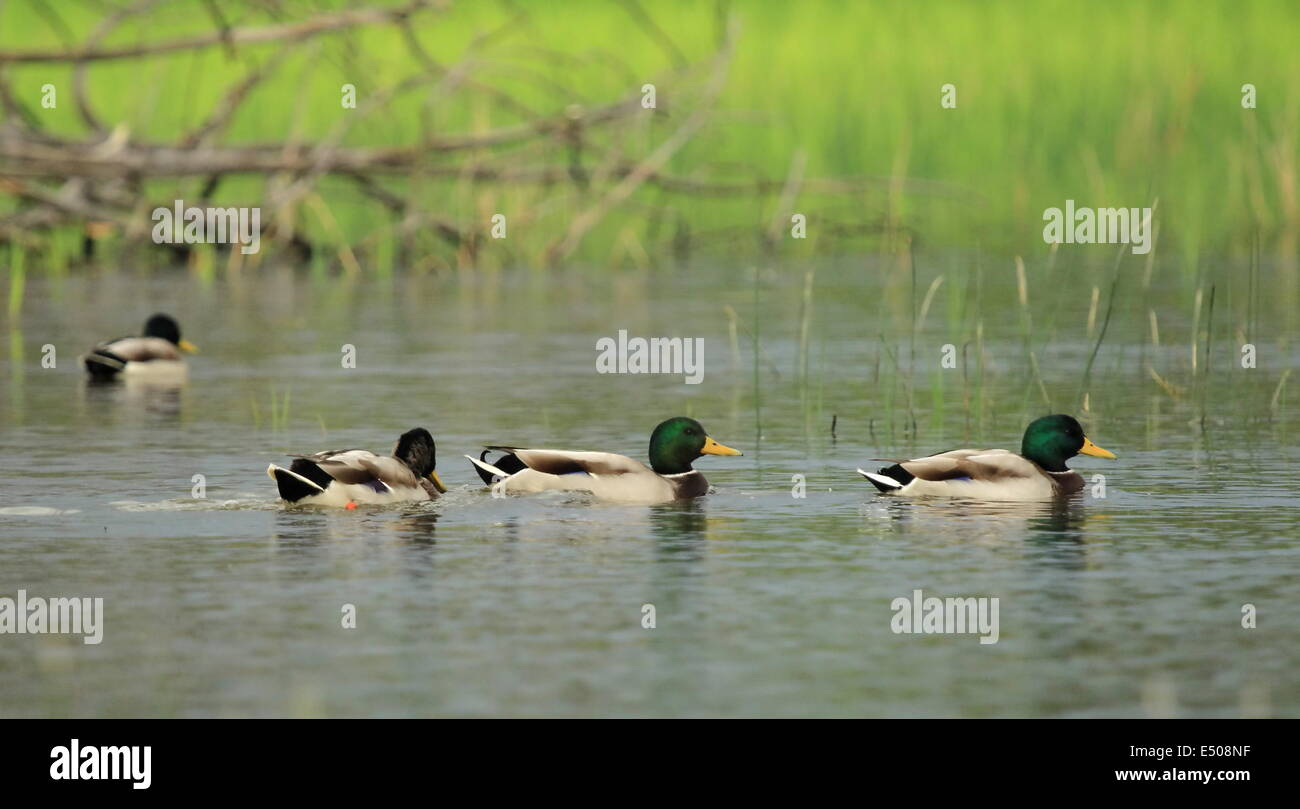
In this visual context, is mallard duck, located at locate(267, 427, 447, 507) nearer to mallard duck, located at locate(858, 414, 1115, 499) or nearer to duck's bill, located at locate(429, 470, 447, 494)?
duck's bill, located at locate(429, 470, 447, 494)

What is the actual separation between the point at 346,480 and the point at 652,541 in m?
1.56

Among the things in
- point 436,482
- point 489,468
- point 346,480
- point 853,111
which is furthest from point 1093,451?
point 853,111

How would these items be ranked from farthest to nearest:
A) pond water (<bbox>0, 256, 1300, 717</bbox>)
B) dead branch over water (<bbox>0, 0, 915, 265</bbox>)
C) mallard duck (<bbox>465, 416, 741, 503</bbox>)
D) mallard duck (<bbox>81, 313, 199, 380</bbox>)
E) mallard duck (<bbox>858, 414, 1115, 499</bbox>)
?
dead branch over water (<bbox>0, 0, 915, 265</bbox>)
mallard duck (<bbox>81, 313, 199, 380</bbox>)
mallard duck (<bbox>465, 416, 741, 503</bbox>)
mallard duck (<bbox>858, 414, 1115, 499</bbox>)
pond water (<bbox>0, 256, 1300, 717</bbox>)

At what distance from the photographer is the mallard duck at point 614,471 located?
12.2 meters

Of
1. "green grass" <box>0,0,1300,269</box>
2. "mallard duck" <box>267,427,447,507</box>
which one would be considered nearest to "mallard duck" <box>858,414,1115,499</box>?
"mallard duck" <box>267,427,447,507</box>

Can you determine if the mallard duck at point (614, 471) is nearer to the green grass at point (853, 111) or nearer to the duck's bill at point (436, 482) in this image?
the duck's bill at point (436, 482)

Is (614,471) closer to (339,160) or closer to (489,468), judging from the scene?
(489,468)

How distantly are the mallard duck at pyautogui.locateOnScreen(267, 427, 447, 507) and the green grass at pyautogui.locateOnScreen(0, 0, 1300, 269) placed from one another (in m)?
11.2

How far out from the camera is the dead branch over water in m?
23.2

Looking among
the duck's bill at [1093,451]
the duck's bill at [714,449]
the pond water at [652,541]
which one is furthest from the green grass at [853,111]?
the duck's bill at [1093,451]

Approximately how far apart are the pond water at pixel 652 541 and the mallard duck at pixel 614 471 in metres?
0.15

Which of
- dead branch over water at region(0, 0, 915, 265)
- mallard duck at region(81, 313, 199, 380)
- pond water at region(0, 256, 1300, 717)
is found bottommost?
pond water at region(0, 256, 1300, 717)

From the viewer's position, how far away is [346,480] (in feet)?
38.2
